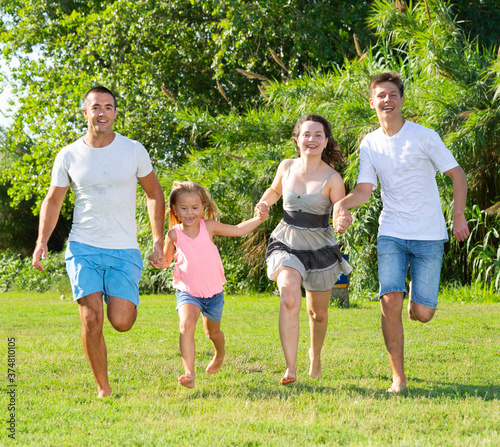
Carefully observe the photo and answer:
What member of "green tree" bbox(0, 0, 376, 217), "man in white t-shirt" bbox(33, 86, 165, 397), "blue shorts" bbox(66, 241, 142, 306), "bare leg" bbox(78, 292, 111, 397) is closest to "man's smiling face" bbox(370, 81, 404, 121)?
"man in white t-shirt" bbox(33, 86, 165, 397)

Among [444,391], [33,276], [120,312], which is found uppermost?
[33,276]

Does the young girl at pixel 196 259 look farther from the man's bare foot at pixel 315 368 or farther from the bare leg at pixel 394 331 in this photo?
the bare leg at pixel 394 331

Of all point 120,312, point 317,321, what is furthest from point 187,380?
point 317,321

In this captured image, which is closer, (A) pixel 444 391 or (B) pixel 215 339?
(A) pixel 444 391

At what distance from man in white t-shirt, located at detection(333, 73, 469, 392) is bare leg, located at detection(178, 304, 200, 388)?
1.17 meters

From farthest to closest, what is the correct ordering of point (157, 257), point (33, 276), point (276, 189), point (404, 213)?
point (33, 276)
point (276, 189)
point (157, 257)
point (404, 213)

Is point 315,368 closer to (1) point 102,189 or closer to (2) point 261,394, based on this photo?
(2) point 261,394

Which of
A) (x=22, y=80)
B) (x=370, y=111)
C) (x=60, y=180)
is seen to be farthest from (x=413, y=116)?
(x=22, y=80)

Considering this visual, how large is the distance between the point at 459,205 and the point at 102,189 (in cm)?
231

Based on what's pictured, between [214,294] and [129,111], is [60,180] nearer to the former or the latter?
[214,294]

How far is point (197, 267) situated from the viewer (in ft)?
16.0

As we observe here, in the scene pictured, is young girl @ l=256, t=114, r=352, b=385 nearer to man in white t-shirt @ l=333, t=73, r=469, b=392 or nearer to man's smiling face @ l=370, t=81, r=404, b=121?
man in white t-shirt @ l=333, t=73, r=469, b=392

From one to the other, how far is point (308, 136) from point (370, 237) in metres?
6.80

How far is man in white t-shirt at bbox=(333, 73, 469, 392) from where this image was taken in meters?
4.55
